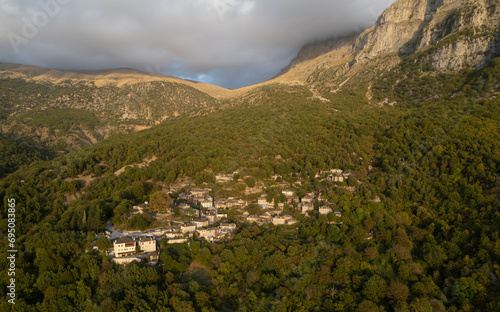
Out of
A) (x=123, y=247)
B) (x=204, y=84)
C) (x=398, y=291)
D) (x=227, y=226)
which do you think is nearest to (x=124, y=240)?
(x=123, y=247)

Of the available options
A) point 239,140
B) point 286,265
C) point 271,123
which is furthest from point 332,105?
point 286,265

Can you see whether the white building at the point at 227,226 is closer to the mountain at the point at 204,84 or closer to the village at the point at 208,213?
the village at the point at 208,213

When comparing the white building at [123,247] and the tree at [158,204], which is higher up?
the tree at [158,204]

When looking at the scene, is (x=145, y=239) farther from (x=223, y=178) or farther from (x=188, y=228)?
(x=223, y=178)

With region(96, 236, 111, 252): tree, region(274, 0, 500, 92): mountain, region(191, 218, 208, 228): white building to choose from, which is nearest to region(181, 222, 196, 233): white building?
region(191, 218, 208, 228): white building

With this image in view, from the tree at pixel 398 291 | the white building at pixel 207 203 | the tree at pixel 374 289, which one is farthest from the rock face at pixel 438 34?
the white building at pixel 207 203

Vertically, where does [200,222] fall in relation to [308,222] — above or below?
above
